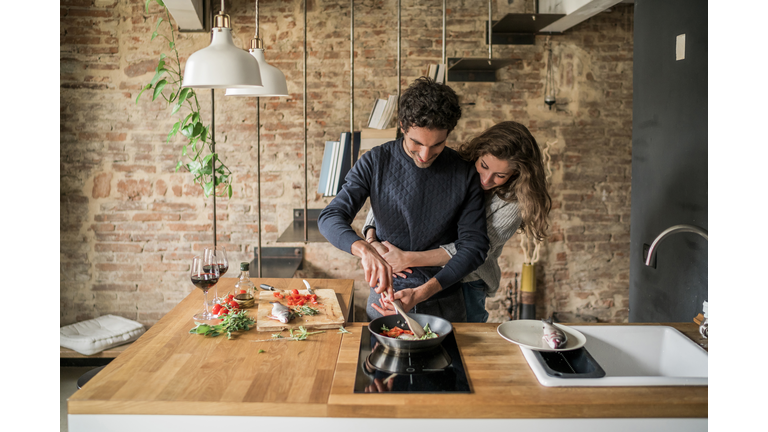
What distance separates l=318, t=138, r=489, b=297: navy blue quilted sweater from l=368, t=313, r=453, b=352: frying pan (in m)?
0.37

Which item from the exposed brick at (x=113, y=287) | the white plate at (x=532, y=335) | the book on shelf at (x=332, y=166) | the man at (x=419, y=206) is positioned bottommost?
the exposed brick at (x=113, y=287)

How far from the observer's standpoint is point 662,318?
2.56 m

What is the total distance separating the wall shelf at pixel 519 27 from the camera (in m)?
3.38

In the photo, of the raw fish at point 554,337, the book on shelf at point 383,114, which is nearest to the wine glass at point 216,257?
the raw fish at point 554,337

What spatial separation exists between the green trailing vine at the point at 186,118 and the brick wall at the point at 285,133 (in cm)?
11

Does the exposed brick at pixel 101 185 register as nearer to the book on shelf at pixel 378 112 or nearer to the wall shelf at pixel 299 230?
the wall shelf at pixel 299 230

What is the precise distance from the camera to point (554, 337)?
160 centimetres

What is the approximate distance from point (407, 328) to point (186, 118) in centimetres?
241

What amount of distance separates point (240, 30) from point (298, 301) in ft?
8.25

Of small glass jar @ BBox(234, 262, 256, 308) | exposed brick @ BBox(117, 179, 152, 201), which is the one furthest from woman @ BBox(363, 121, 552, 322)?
exposed brick @ BBox(117, 179, 152, 201)

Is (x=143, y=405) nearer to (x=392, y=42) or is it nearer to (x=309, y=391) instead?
(x=309, y=391)

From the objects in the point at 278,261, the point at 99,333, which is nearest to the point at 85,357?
the point at 99,333
